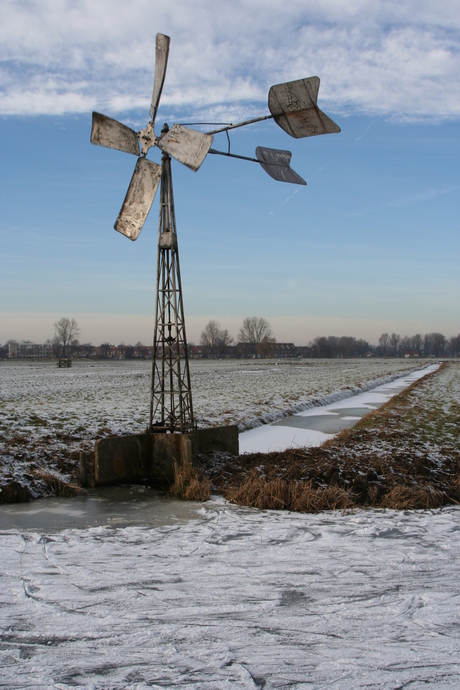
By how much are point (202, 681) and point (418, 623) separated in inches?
76.2

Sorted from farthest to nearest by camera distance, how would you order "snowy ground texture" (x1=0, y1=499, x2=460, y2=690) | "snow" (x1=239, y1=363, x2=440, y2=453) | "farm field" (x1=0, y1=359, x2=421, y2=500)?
"snow" (x1=239, y1=363, x2=440, y2=453) < "farm field" (x1=0, y1=359, x2=421, y2=500) < "snowy ground texture" (x1=0, y1=499, x2=460, y2=690)

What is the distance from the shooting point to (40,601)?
5.18 metres

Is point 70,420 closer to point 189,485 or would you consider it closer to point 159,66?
point 189,485

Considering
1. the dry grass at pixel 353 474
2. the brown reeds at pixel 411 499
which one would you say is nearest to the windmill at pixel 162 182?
the dry grass at pixel 353 474

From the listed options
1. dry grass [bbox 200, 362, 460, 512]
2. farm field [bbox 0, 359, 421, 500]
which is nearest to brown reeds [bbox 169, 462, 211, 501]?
dry grass [bbox 200, 362, 460, 512]

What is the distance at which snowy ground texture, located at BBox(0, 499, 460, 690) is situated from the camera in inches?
156

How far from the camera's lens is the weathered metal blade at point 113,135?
10.8m

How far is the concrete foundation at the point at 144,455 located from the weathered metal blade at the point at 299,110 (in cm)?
606

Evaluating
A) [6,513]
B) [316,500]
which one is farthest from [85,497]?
[316,500]

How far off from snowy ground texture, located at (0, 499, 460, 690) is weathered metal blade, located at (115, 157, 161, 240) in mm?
5943

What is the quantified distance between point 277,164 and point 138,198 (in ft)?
9.40

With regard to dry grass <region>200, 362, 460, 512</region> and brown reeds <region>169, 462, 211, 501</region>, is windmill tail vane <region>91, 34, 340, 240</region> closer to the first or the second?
brown reeds <region>169, 462, 211, 501</region>

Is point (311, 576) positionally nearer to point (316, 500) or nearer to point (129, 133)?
point (316, 500)

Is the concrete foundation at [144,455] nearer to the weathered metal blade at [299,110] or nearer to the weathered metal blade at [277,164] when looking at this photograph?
the weathered metal blade at [277,164]
